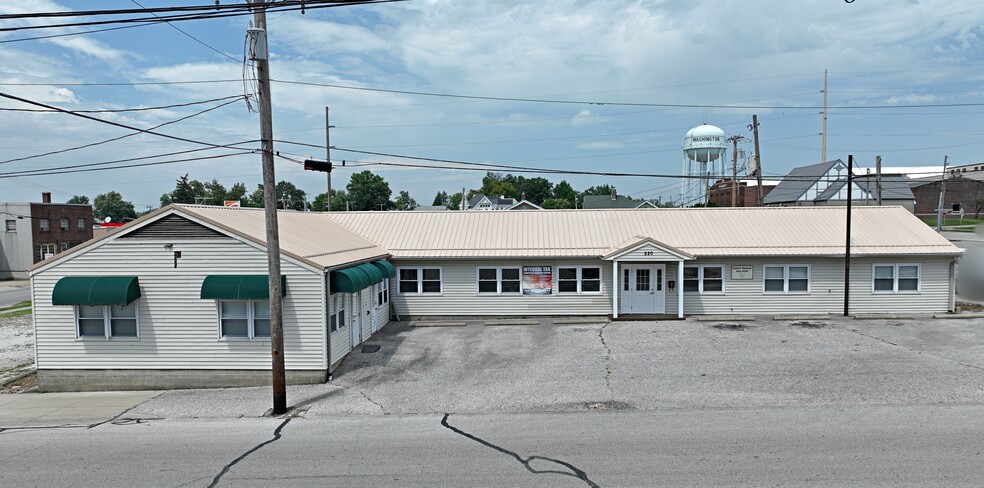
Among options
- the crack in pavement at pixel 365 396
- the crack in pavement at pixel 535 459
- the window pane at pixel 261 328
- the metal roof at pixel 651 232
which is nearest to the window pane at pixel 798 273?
the metal roof at pixel 651 232

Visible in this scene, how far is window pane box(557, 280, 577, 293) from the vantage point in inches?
899

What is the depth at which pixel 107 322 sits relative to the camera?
597 inches

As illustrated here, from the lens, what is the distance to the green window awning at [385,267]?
2056 cm

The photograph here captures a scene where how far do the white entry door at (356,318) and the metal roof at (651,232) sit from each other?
15.5 feet

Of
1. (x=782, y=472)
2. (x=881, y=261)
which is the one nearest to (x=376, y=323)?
(x=782, y=472)

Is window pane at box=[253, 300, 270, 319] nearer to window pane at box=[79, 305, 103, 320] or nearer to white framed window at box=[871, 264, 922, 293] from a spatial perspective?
window pane at box=[79, 305, 103, 320]

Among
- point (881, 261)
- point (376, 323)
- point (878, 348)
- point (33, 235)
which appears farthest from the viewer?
point (33, 235)

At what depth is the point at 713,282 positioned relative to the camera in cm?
2259

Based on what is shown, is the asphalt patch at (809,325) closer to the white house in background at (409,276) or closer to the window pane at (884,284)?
the white house in background at (409,276)

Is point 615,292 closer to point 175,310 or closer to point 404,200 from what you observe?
point 175,310

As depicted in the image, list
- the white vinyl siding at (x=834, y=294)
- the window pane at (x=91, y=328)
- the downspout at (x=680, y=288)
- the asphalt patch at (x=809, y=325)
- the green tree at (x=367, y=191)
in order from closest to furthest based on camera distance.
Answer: the window pane at (x=91, y=328), the asphalt patch at (x=809, y=325), the downspout at (x=680, y=288), the white vinyl siding at (x=834, y=294), the green tree at (x=367, y=191)

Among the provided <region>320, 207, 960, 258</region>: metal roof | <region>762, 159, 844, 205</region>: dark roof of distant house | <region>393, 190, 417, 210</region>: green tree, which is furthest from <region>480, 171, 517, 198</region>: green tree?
<region>320, 207, 960, 258</region>: metal roof

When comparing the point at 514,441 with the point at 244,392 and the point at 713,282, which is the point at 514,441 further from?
the point at 713,282

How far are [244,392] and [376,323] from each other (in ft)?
21.4
